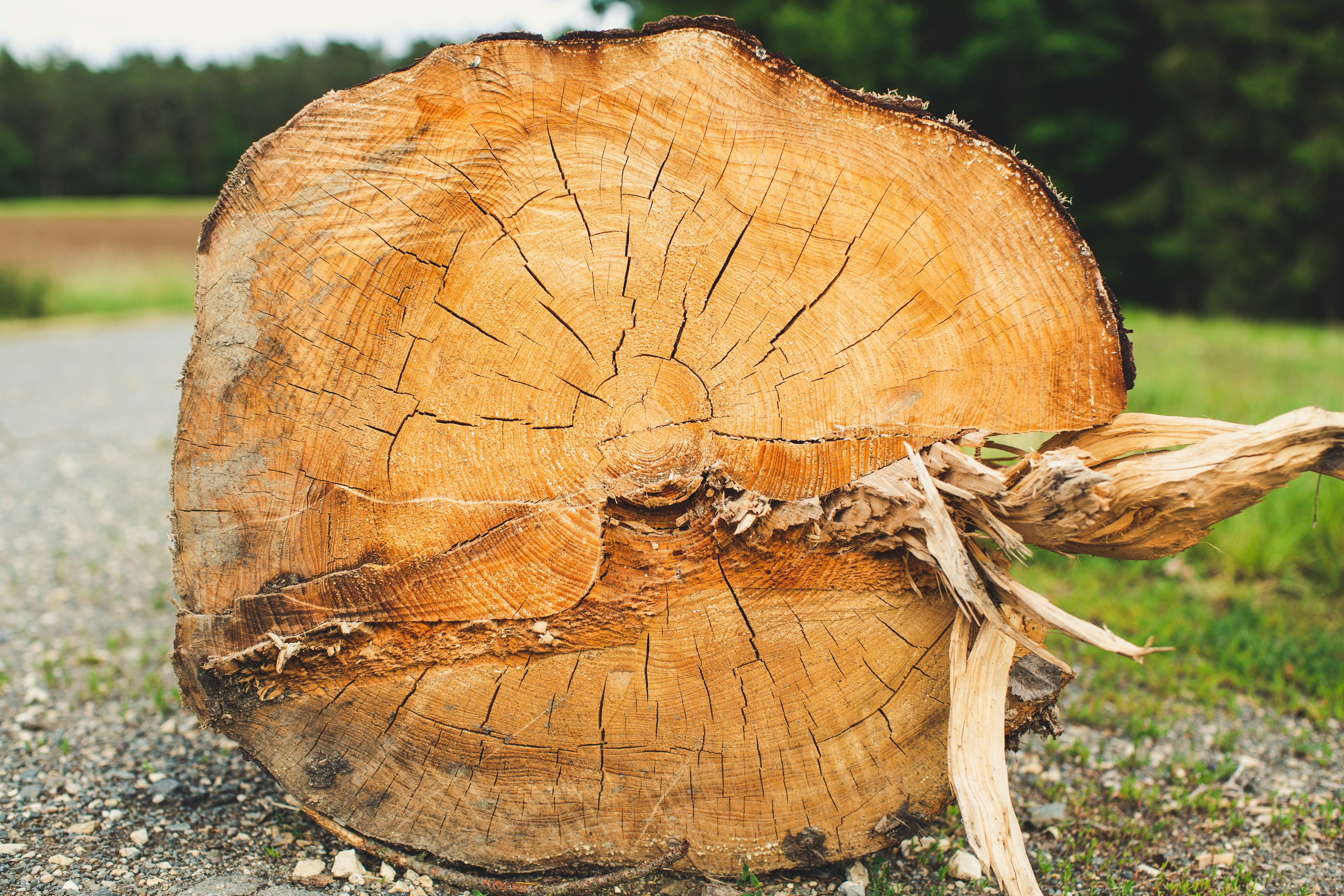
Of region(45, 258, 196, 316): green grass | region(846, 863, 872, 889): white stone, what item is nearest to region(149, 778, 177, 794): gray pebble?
region(846, 863, 872, 889): white stone

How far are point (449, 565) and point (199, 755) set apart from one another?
4.17 feet

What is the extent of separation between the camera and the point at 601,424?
179 cm

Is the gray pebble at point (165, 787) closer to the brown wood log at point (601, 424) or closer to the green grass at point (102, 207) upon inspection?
the brown wood log at point (601, 424)

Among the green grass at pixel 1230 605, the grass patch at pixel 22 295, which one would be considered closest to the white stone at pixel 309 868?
the green grass at pixel 1230 605

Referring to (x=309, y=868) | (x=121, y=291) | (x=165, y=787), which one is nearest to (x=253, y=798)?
(x=165, y=787)

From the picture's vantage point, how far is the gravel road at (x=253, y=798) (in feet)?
6.23

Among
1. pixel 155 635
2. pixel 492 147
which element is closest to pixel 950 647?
pixel 492 147

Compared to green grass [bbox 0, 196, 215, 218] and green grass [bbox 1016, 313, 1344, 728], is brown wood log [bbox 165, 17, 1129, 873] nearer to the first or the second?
green grass [bbox 1016, 313, 1344, 728]

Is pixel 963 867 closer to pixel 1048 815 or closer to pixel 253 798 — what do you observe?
pixel 1048 815

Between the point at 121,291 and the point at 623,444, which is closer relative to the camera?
the point at 623,444

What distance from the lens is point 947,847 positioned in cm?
214

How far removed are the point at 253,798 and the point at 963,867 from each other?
1844 mm

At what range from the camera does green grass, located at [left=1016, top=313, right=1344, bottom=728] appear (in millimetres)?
3039

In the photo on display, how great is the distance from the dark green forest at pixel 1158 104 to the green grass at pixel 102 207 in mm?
20368
